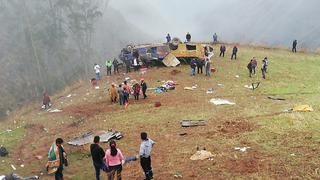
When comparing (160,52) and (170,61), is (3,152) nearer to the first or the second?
(160,52)

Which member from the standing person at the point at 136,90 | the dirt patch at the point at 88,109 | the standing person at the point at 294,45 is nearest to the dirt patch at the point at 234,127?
the dirt patch at the point at 88,109

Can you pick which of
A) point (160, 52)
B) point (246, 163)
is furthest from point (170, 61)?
point (246, 163)

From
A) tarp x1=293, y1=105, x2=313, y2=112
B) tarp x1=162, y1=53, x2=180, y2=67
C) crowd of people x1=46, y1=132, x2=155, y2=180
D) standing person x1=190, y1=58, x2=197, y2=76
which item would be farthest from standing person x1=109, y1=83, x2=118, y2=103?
crowd of people x1=46, y1=132, x2=155, y2=180

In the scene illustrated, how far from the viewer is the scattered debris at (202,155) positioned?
53.9 feet

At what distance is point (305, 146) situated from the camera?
16.4m

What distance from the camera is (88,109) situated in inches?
1087

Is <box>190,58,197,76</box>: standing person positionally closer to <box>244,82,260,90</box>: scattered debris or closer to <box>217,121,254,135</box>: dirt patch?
<box>244,82,260,90</box>: scattered debris

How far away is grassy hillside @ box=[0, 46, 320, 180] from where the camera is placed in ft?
50.6

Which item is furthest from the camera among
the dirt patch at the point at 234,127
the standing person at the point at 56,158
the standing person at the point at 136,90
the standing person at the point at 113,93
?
the standing person at the point at 113,93

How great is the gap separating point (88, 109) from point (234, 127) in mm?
10891

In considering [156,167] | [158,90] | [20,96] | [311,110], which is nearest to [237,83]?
[158,90]

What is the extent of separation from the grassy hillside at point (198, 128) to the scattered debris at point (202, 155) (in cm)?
26

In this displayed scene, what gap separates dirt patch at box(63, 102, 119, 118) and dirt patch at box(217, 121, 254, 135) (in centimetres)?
840

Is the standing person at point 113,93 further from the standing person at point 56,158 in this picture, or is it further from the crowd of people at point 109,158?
the standing person at point 56,158
